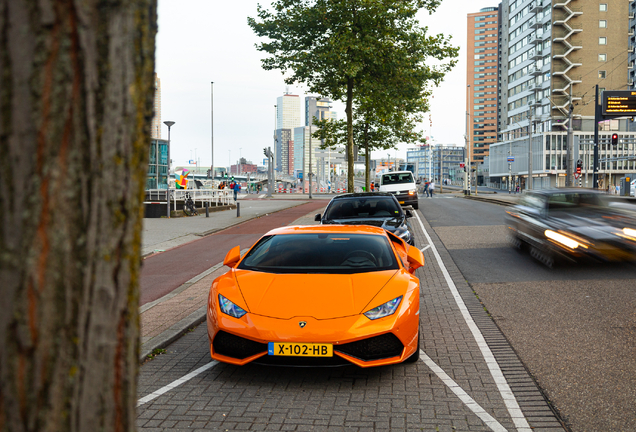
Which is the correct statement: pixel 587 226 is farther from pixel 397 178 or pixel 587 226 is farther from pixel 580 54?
pixel 580 54

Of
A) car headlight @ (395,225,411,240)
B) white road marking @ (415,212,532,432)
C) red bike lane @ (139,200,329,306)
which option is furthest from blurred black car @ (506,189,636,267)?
red bike lane @ (139,200,329,306)

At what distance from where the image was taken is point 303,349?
4.51 meters

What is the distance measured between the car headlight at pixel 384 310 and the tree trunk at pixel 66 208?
3246 mm

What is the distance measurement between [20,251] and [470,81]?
17879 cm

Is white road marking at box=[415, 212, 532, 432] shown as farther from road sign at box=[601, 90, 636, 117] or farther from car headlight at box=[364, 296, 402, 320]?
road sign at box=[601, 90, 636, 117]

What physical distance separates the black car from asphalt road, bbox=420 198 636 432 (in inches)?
68.4

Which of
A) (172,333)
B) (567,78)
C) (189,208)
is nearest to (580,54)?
(567,78)

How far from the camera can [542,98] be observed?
8944 centimetres

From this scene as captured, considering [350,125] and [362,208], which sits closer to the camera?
[362,208]

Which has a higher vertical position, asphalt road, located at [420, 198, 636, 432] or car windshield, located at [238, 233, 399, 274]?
car windshield, located at [238, 233, 399, 274]

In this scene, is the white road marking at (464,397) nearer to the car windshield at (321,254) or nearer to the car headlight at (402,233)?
the car windshield at (321,254)

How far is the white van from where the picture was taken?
3225 centimetres

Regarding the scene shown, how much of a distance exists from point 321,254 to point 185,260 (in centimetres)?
814

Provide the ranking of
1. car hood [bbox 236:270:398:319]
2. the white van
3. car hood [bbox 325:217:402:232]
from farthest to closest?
the white van, car hood [bbox 325:217:402:232], car hood [bbox 236:270:398:319]
